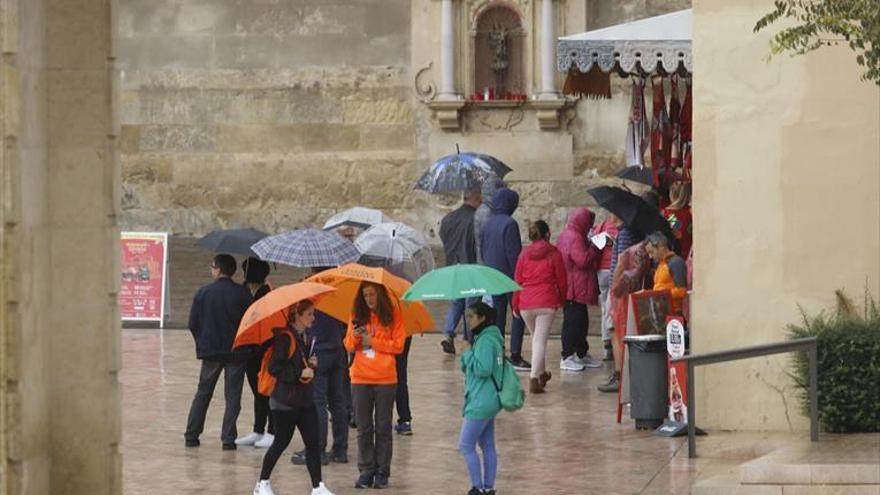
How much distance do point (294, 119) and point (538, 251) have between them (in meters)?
16.0

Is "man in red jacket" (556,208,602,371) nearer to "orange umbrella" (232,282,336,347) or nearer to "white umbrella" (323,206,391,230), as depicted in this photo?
"white umbrella" (323,206,391,230)

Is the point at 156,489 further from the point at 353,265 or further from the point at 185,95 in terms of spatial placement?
the point at 185,95

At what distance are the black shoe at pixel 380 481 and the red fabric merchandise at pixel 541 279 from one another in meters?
5.55

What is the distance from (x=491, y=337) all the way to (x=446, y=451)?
2.67 meters

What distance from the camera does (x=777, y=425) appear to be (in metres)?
17.6

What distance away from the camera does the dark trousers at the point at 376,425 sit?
1568 centimetres

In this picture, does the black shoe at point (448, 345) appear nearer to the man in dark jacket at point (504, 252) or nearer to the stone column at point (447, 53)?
the man in dark jacket at point (504, 252)

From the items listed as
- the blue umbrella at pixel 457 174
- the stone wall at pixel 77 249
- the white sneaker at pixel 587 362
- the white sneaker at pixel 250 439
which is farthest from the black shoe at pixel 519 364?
the stone wall at pixel 77 249

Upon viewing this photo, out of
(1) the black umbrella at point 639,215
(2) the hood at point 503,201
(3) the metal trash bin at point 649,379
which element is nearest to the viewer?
(3) the metal trash bin at point 649,379

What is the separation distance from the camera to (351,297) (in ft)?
52.7

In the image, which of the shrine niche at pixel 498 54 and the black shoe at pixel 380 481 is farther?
the shrine niche at pixel 498 54

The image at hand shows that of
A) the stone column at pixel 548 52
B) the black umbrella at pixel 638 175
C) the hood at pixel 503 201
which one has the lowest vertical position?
the hood at pixel 503 201

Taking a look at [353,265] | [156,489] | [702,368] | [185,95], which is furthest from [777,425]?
[185,95]

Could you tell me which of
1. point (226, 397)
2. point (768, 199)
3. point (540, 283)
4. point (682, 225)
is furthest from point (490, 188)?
point (226, 397)
